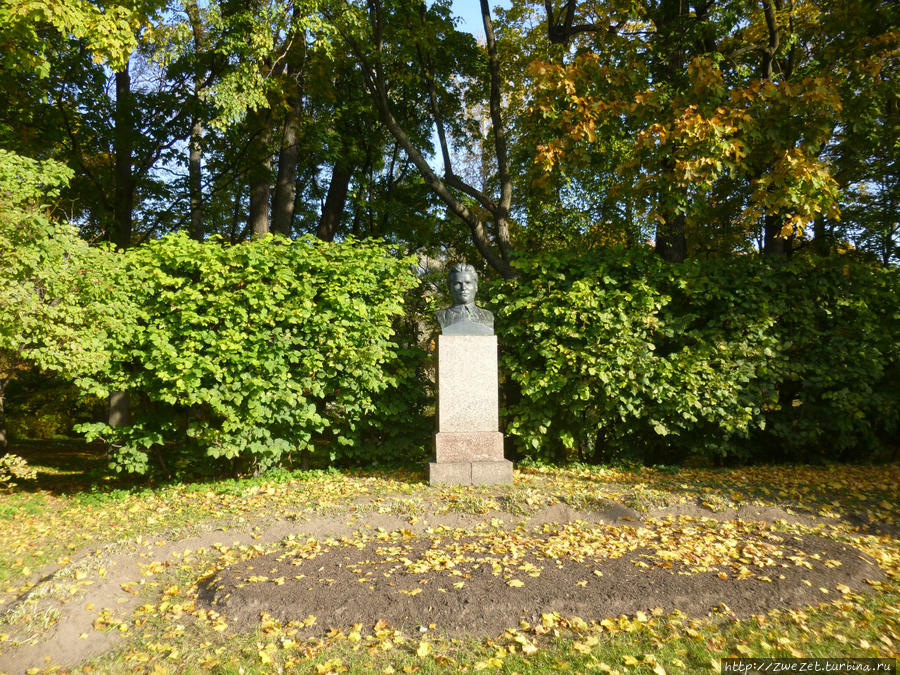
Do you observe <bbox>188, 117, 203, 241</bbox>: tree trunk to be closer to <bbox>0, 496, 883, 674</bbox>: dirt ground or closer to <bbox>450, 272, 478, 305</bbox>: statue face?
<bbox>450, 272, 478, 305</bbox>: statue face

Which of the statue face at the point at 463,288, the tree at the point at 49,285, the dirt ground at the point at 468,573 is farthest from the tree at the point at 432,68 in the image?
the tree at the point at 49,285

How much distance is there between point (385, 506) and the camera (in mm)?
5598

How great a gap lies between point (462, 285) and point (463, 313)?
36cm

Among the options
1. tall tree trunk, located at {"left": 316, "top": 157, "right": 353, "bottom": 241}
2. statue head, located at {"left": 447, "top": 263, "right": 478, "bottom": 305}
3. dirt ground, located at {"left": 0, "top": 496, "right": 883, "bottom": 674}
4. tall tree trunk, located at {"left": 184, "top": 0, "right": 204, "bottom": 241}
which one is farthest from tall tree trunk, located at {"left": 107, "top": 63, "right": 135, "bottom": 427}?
dirt ground, located at {"left": 0, "top": 496, "right": 883, "bottom": 674}

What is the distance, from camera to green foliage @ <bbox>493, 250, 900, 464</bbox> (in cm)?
730

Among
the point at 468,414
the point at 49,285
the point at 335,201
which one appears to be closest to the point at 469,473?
the point at 468,414

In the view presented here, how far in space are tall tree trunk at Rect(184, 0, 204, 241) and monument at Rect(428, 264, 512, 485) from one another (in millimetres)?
7312

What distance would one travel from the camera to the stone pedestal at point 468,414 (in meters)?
6.53

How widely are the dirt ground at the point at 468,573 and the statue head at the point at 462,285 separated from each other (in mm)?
2689

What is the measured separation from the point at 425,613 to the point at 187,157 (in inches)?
430

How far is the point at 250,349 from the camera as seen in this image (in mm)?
6781

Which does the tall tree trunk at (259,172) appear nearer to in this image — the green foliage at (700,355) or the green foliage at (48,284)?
the green foliage at (48,284)

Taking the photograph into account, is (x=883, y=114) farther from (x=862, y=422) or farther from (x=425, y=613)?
(x=425, y=613)

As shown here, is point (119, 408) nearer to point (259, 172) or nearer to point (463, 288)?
point (259, 172)
